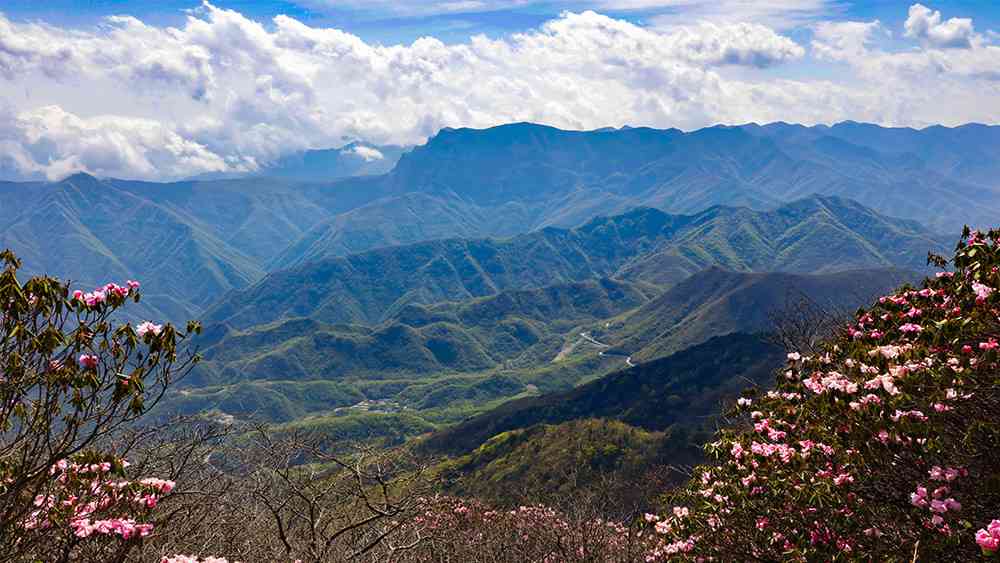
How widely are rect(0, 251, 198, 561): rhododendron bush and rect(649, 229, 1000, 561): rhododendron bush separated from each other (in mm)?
12071

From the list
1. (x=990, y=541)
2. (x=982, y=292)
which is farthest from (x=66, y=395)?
(x=982, y=292)

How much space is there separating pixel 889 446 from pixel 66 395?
13.8m

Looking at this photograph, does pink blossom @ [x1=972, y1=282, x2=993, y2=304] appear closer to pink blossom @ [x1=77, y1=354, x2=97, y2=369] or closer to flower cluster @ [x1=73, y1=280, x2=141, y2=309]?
flower cluster @ [x1=73, y1=280, x2=141, y2=309]

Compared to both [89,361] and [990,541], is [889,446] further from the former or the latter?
[89,361]

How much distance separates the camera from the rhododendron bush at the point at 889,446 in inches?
435

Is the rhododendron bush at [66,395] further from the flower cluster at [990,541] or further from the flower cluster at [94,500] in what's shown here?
the flower cluster at [990,541]

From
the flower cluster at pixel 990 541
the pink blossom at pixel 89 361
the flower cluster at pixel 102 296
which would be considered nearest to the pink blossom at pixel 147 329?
the flower cluster at pixel 102 296

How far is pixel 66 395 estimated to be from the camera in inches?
425

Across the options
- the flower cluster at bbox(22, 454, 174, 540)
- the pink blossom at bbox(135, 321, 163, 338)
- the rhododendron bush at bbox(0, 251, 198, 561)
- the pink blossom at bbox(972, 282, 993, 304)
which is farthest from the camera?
the pink blossom at bbox(972, 282, 993, 304)

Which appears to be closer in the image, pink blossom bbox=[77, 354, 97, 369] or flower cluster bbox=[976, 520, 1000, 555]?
Result: flower cluster bbox=[976, 520, 1000, 555]

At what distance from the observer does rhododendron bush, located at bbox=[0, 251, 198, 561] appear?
1040cm

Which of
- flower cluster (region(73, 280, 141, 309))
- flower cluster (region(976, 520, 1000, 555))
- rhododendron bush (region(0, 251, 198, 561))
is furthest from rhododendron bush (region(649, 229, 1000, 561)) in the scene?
flower cluster (region(73, 280, 141, 309))

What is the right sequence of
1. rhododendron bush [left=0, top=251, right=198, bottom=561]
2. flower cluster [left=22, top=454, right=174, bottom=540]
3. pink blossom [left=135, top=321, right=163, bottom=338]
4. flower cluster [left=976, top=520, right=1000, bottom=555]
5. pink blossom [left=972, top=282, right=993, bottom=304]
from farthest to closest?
pink blossom [left=972, top=282, right=993, bottom=304], pink blossom [left=135, top=321, right=163, bottom=338], flower cluster [left=22, top=454, right=174, bottom=540], rhododendron bush [left=0, top=251, right=198, bottom=561], flower cluster [left=976, top=520, right=1000, bottom=555]

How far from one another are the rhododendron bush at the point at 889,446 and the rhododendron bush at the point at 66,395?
12.1 m
